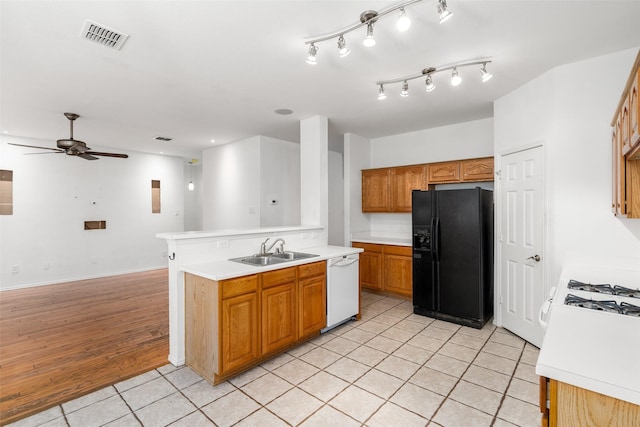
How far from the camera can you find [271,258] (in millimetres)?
3424

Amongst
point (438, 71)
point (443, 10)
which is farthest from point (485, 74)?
point (443, 10)

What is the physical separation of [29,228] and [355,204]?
19.1ft

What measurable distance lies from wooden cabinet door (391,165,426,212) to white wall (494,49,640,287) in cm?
182

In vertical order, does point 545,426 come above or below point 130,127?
below

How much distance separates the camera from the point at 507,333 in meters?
3.38

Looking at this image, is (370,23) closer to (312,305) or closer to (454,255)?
(312,305)

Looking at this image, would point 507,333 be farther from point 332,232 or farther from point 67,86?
point 67,86

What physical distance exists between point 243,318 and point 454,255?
8.35 feet

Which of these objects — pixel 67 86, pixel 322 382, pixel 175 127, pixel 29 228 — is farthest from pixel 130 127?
pixel 322 382

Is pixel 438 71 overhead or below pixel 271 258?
overhead

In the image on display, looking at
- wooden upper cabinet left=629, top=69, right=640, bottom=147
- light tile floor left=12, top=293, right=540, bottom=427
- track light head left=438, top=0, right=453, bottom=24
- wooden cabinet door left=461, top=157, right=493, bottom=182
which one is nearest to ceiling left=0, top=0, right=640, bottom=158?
track light head left=438, top=0, right=453, bottom=24

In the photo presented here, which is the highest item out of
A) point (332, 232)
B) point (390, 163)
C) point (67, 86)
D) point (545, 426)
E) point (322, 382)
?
point (67, 86)

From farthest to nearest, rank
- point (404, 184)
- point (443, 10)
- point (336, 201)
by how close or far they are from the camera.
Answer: point (336, 201), point (404, 184), point (443, 10)

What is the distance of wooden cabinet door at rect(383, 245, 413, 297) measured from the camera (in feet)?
14.9
